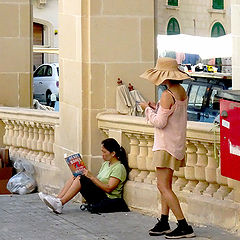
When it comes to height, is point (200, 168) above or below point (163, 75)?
below

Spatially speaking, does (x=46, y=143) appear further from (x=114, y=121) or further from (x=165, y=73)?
(x=165, y=73)

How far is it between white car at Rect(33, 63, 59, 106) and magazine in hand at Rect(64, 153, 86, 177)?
22.0m

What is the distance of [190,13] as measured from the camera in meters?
49.6

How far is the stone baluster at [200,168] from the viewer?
9.26 metres

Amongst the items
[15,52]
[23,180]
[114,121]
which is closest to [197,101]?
[15,52]

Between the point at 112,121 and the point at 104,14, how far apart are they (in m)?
1.25

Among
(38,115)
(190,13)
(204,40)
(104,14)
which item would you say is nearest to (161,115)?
(104,14)

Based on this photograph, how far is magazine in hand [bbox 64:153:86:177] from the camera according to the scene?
10047mm

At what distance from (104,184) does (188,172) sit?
1.05 metres

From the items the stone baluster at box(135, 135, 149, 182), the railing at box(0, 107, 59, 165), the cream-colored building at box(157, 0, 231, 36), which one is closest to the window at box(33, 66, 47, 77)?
the cream-colored building at box(157, 0, 231, 36)

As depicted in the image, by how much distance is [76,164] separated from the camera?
33.1ft

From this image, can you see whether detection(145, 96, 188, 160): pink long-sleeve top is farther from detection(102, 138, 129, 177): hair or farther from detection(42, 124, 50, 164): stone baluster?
detection(42, 124, 50, 164): stone baluster

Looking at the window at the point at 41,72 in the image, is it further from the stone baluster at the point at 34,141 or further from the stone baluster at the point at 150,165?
the stone baluster at the point at 150,165

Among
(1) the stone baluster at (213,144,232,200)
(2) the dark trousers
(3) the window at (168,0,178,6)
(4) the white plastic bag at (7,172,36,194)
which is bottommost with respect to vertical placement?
(4) the white plastic bag at (7,172,36,194)
